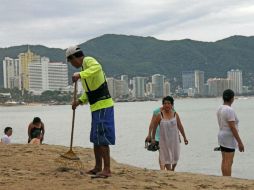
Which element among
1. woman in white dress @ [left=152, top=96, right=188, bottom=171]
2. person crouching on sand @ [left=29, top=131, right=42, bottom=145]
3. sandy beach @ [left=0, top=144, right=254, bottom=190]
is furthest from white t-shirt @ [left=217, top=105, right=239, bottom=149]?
person crouching on sand @ [left=29, top=131, right=42, bottom=145]

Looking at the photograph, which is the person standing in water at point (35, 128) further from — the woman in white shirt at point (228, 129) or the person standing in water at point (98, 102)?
the person standing in water at point (98, 102)

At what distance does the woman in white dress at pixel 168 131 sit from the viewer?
9125 millimetres

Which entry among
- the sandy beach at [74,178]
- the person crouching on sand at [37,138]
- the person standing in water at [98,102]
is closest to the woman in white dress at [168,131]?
the sandy beach at [74,178]

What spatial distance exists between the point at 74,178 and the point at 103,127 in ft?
2.33

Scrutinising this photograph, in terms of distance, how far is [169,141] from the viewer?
920 cm

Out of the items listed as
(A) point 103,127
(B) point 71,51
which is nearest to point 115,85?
(B) point 71,51

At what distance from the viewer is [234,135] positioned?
828cm

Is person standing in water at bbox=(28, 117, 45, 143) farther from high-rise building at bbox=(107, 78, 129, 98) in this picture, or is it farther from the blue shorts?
high-rise building at bbox=(107, 78, 129, 98)

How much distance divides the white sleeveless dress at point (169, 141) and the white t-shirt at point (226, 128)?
94 cm

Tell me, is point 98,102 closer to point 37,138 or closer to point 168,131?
point 168,131

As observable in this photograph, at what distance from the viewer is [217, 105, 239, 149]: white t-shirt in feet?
27.2

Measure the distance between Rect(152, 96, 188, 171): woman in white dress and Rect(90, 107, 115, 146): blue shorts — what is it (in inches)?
94.6

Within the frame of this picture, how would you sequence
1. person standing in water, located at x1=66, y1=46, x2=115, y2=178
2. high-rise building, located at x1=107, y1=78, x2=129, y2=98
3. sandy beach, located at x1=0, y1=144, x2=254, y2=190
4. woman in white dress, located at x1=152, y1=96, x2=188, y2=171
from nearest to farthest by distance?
sandy beach, located at x1=0, y1=144, x2=254, y2=190, person standing in water, located at x1=66, y1=46, x2=115, y2=178, woman in white dress, located at x1=152, y1=96, x2=188, y2=171, high-rise building, located at x1=107, y1=78, x2=129, y2=98

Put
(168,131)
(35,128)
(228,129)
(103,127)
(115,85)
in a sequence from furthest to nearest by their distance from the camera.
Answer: (115,85) < (35,128) < (168,131) < (228,129) < (103,127)
